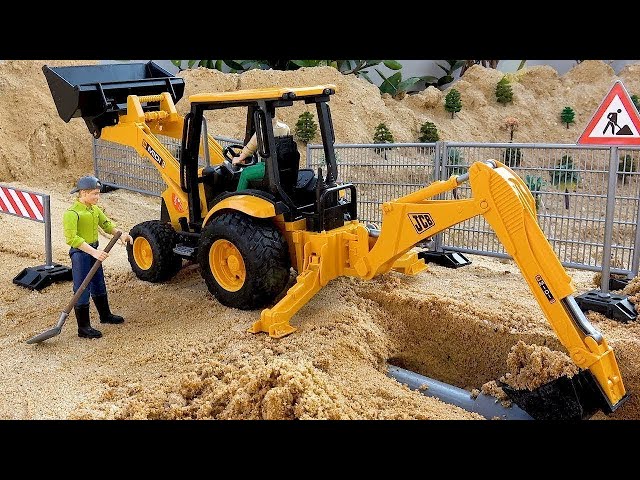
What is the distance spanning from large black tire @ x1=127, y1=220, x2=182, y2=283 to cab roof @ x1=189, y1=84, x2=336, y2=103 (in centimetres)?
150

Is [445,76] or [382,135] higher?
[445,76]

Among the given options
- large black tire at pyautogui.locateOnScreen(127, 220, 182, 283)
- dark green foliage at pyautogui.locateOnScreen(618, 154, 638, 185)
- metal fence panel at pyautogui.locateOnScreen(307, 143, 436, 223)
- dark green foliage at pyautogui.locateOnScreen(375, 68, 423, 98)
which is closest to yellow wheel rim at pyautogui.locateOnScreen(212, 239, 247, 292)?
large black tire at pyautogui.locateOnScreen(127, 220, 182, 283)

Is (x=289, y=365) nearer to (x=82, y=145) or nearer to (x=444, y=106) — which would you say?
(x=82, y=145)

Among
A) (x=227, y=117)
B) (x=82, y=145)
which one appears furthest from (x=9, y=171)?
(x=227, y=117)

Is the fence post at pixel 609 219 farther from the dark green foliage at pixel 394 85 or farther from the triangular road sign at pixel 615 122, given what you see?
the dark green foliage at pixel 394 85

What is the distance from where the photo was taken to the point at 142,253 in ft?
24.3

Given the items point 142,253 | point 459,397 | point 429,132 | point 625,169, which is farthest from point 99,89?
point 429,132

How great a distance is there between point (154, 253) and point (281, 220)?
1649 millimetres

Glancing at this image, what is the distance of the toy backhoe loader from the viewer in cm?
464

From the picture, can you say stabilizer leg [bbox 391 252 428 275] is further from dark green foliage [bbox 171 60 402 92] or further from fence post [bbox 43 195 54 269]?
dark green foliage [bbox 171 60 402 92]

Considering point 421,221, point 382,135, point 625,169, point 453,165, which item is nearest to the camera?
→ point 421,221

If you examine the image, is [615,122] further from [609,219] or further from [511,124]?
[511,124]

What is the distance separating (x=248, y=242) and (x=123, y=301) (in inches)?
68.9
